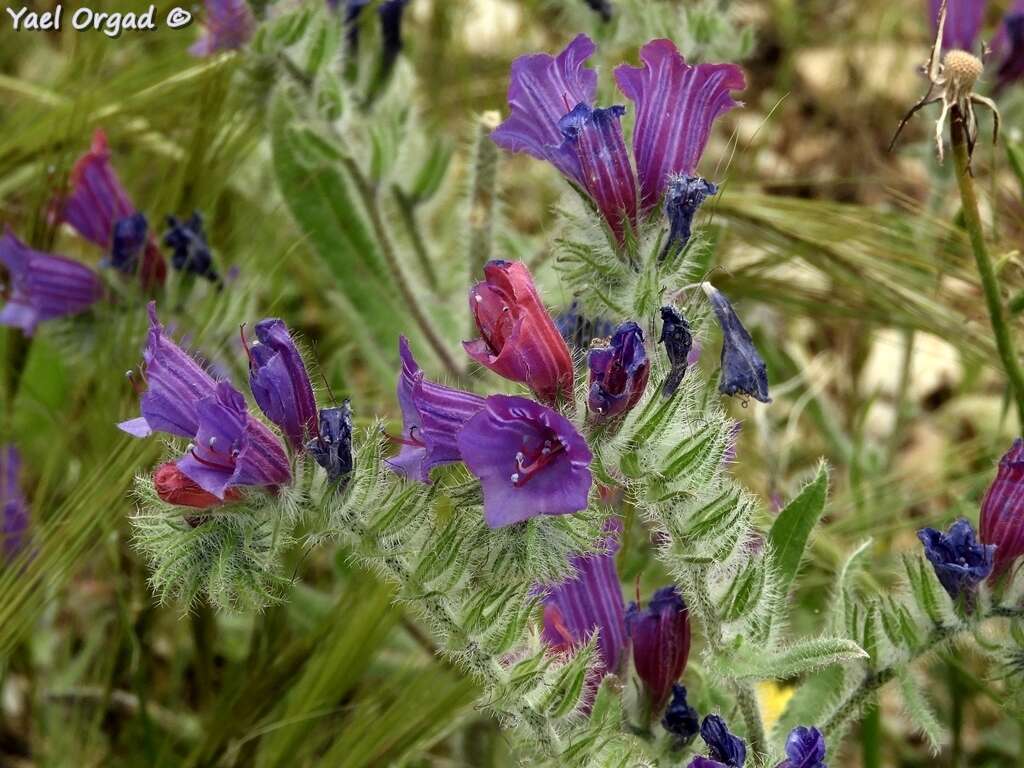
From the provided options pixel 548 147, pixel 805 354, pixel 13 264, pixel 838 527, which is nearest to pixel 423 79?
pixel 805 354

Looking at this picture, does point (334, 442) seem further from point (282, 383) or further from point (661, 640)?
point (661, 640)

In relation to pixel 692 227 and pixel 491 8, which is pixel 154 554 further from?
pixel 491 8

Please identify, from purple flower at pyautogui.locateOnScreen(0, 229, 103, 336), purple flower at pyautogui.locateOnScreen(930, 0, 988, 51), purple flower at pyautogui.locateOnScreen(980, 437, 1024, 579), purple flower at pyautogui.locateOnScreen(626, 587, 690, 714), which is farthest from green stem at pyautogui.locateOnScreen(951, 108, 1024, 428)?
purple flower at pyautogui.locateOnScreen(0, 229, 103, 336)

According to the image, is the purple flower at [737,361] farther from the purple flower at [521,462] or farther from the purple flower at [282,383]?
the purple flower at [282,383]

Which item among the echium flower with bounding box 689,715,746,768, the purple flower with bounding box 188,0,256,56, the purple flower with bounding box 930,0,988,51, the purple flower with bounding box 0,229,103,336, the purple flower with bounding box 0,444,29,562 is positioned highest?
the purple flower with bounding box 930,0,988,51

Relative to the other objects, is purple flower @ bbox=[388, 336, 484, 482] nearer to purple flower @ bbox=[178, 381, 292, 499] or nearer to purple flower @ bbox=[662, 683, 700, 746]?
purple flower @ bbox=[178, 381, 292, 499]

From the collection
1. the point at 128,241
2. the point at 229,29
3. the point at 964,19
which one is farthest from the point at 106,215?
the point at 964,19
